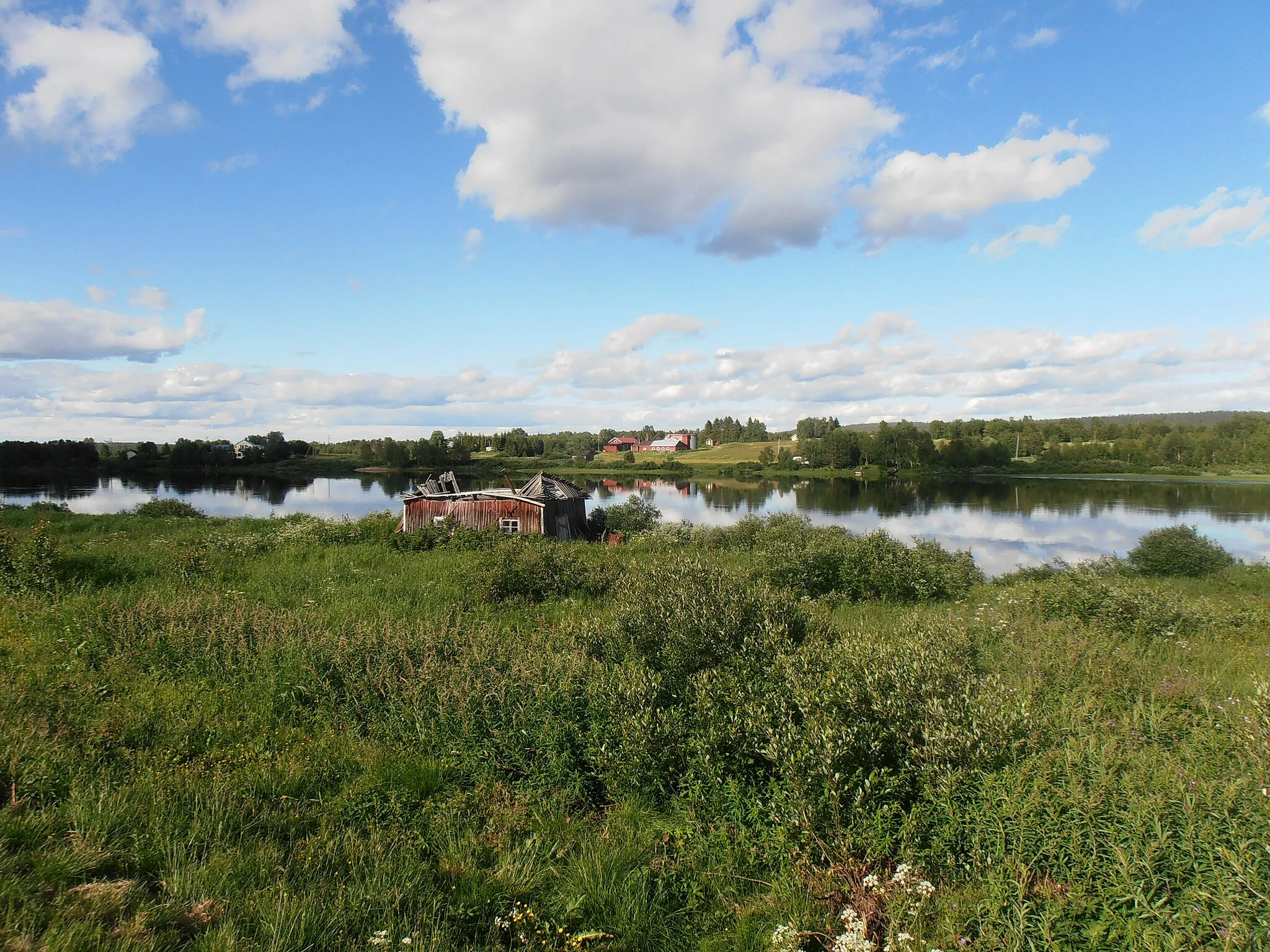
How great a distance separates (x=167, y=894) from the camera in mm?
Result: 3818

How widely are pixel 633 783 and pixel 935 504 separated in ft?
249

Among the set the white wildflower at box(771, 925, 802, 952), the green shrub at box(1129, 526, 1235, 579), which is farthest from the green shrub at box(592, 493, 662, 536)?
the white wildflower at box(771, 925, 802, 952)

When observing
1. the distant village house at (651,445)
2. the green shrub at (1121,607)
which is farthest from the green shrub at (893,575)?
the distant village house at (651,445)

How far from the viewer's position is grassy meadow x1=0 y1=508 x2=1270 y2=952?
3496 mm

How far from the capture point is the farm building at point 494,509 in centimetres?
2834

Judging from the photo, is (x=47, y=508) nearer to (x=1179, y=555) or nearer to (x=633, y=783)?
(x=633, y=783)

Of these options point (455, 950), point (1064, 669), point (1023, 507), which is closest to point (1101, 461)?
point (1023, 507)

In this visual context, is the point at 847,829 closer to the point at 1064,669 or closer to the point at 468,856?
the point at 468,856

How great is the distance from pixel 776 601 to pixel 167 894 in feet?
20.4

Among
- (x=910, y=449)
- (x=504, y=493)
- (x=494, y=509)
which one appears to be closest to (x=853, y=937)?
(x=494, y=509)

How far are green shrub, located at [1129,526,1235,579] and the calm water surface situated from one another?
7032 millimetres

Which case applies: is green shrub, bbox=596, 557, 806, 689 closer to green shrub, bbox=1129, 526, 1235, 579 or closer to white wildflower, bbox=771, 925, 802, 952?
white wildflower, bbox=771, 925, 802, 952

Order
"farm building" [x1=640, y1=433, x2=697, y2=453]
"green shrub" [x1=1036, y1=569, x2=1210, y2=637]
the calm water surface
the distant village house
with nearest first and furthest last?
"green shrub" [x1=1036, y1=569, x2=1210, y2=637]
the calm water surface
the distant village house
"farm building" [x1=640, y1=433, x2=697, y2=453]

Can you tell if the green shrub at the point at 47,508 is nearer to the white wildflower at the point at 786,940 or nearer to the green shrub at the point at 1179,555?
the white wildflower at the point at 786,940
